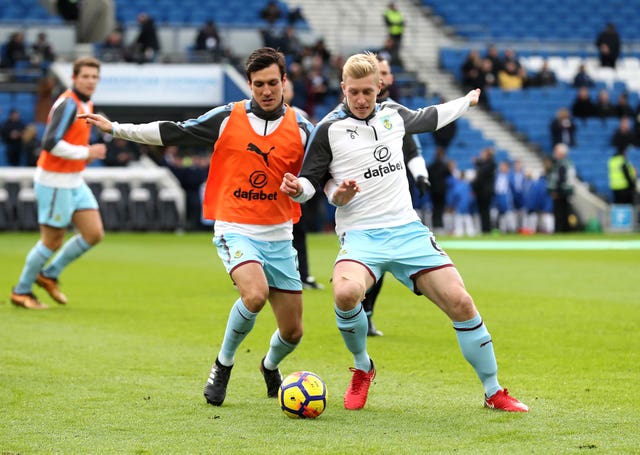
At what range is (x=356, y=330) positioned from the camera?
7121 mm

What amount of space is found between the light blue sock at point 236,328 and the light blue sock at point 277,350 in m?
0.25

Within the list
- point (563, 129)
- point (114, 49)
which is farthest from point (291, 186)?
point (563, 129)

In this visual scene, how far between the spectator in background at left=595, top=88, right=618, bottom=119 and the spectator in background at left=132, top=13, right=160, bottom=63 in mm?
13094

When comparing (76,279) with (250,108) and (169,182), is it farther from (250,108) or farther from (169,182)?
(169,182)

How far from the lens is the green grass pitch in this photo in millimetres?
6043

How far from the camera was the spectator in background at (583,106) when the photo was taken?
34750 mm

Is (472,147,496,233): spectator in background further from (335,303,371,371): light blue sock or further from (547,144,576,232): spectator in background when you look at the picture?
(335,303,371,371): light blue sock

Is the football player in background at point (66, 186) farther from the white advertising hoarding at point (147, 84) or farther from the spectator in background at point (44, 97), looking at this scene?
the white advertising hoarding at point (147, 84)

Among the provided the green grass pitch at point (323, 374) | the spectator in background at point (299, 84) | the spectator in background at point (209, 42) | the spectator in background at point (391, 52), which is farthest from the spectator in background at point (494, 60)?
the green grass pitch at point (323, 374)

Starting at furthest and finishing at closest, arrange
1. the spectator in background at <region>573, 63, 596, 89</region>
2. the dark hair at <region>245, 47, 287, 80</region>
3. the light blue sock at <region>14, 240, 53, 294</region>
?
the spectator in background at <region>573, 63, 596, 89</region>
the light blue sock at <region>14, 240, 53, 294</region>
the dark hair at <region>245, 47, 287, 80</region>

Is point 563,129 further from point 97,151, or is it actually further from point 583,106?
point 97,151

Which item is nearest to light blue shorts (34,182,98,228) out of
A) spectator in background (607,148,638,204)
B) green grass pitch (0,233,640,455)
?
green grass pitch (0,233,640,455)

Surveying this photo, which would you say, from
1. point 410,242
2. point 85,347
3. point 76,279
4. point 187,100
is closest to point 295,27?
point 187,100

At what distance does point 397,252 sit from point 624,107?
29419 millimetres
